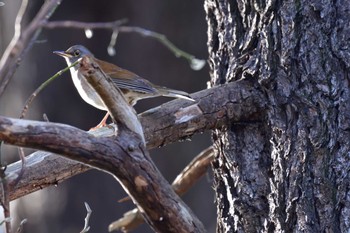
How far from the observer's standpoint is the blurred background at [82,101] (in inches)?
243

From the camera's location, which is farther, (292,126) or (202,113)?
(202,113)

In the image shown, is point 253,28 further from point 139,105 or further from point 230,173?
point 139,105

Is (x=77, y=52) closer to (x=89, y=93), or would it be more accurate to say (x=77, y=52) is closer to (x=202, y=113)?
(x=89, y=93)

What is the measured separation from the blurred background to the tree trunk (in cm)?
315

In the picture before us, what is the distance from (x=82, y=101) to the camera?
20.6 feet

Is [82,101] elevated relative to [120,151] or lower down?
elevated

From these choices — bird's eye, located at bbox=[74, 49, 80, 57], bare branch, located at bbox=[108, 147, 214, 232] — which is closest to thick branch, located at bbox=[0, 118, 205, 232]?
bare branch, located at bbox=[108, 147, 214, 232]

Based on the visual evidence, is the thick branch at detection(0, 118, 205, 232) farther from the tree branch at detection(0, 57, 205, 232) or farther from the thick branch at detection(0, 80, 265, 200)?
the thick branch at detection(0, 80, 265, 200)

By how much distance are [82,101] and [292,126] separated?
11.9ft

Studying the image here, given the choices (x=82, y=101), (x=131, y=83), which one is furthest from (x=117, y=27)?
(x=82, y=101)

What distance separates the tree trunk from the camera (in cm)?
274

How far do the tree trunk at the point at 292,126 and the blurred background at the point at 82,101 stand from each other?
124 inches

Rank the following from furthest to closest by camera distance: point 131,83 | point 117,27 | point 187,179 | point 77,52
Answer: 1. point 77,52
2. point 131,83
3. point 187,179
4. point 117,27

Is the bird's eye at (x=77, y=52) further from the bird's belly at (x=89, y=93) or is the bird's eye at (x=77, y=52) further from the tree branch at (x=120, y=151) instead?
the tree branch at (x=120, y=151)
